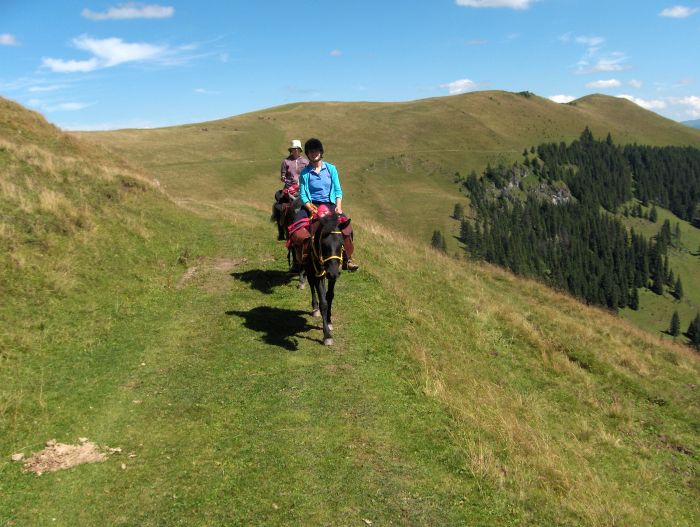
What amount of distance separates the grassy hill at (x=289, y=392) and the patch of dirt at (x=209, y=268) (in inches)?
5.0

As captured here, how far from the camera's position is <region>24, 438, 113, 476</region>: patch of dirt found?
21.1 feet

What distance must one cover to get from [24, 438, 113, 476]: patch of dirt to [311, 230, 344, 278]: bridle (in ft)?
17.0

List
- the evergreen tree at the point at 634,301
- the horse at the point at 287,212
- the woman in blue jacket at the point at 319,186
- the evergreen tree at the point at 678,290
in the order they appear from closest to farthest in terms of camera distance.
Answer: the woman in blue jacket at the point at 319,186
the horse at the point at 287,212
the evergreen tree at the point at 634,301
the evergreen tree at the point at 678,290

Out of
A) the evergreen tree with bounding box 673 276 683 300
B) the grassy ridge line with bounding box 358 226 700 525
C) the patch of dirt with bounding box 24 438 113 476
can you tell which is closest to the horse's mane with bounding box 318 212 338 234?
the grassy ridge line with bounding box 358 226 700 525

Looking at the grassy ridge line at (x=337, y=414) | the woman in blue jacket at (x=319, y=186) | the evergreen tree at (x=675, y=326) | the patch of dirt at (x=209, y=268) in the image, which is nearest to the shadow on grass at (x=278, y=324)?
the grassy ridge line at (x=337, y=414)

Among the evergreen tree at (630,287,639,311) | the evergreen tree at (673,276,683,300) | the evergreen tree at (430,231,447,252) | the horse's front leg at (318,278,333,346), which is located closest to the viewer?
the horse's front leg at (318,278,333,346)

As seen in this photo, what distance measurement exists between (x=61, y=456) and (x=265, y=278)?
9.70 metres

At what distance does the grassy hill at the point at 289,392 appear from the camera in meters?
6.15

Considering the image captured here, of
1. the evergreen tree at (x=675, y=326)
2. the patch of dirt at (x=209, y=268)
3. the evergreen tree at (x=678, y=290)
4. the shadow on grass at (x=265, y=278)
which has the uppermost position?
the patch of dirt at (x=209, y=268)

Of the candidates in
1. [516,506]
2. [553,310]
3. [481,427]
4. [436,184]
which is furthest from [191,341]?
[436,184]

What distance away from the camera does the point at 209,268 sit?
17188 millimetres

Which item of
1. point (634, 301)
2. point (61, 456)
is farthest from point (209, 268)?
point (634, 301)

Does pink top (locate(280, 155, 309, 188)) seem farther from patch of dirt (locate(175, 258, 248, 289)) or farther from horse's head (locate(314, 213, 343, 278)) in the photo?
horse's head (locate(314, 213, 343, 278))

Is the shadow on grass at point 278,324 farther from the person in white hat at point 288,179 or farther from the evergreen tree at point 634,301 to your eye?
the evergreen tree at point 634,301
